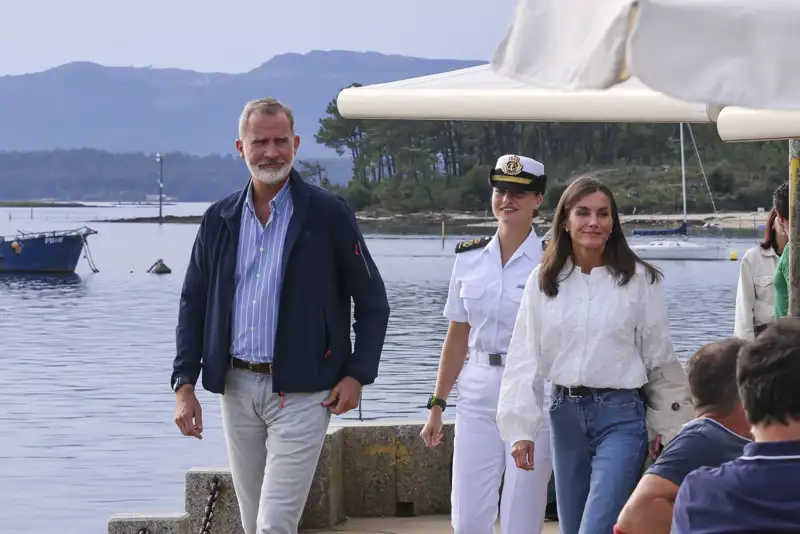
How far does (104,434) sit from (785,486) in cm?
2302

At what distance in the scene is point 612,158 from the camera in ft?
398

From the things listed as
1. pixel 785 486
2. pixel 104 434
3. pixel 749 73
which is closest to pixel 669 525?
pixel 785 486

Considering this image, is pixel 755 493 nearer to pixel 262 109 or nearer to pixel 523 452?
pixel 523 452

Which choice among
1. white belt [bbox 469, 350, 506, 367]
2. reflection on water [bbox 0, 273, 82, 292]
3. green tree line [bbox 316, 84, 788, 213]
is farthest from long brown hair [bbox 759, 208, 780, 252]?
green tree line [bbox 316, 84, 788, 213]

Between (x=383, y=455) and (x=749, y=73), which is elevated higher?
(x=749, y=73)

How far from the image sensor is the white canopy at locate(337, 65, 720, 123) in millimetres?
5379

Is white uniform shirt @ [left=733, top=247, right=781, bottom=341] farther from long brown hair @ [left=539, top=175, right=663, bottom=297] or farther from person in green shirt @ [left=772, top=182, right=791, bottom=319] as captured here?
long brown hair @ [left=539, top=175, right=663, bottom=297]

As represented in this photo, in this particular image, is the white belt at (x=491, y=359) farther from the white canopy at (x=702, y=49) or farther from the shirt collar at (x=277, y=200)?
the white canopy at (x=702, y=49)

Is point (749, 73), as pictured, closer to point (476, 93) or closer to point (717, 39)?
point (717, 39)

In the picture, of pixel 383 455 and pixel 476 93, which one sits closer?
pixel 476 93

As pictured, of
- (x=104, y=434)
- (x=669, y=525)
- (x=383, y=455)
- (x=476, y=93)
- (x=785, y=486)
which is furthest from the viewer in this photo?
(x=104, y=434)

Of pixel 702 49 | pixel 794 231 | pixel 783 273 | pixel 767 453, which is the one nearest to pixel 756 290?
pixel 783 273

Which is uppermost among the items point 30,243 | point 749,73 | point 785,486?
point 749,73

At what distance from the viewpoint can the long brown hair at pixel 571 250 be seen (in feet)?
16.3
